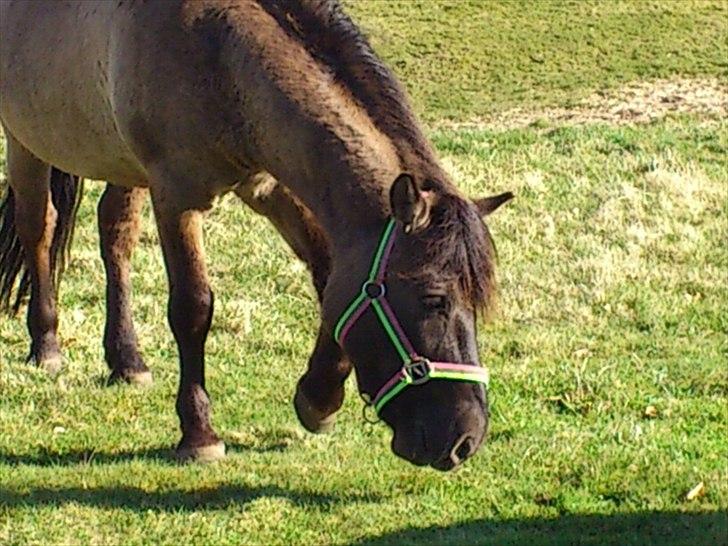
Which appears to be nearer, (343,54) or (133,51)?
(343,54)

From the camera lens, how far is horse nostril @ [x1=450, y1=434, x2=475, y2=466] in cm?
448

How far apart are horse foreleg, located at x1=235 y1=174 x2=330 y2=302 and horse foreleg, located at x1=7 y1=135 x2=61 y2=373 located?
2196 mm

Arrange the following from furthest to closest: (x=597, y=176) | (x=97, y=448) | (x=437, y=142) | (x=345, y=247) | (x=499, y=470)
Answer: (x=437, y=142), (x=597, y=176), (x=97, y=448), (x=499, y=470), (x=345, y=247)

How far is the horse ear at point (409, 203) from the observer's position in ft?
14.6

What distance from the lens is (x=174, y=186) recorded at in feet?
18.7

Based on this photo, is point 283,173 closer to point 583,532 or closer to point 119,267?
point 583,532

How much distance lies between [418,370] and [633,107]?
20.1m

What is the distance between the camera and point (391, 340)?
4.63 m

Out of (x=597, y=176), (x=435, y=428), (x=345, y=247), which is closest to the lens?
(x=435, y=428)

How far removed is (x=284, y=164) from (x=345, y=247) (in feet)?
1.81

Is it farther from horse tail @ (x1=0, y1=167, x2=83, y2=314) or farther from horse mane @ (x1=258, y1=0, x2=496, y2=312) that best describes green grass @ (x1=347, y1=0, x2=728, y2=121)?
horse mane @ (x1=258, y1=0, x2=496, y2=312)

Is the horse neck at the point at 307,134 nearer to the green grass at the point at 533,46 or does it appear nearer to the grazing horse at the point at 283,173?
the grazing horse at the point at 283,173

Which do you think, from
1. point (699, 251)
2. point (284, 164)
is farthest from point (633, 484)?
point (699, 251)

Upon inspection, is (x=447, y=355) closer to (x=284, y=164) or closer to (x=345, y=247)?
(x=345, y=247)
